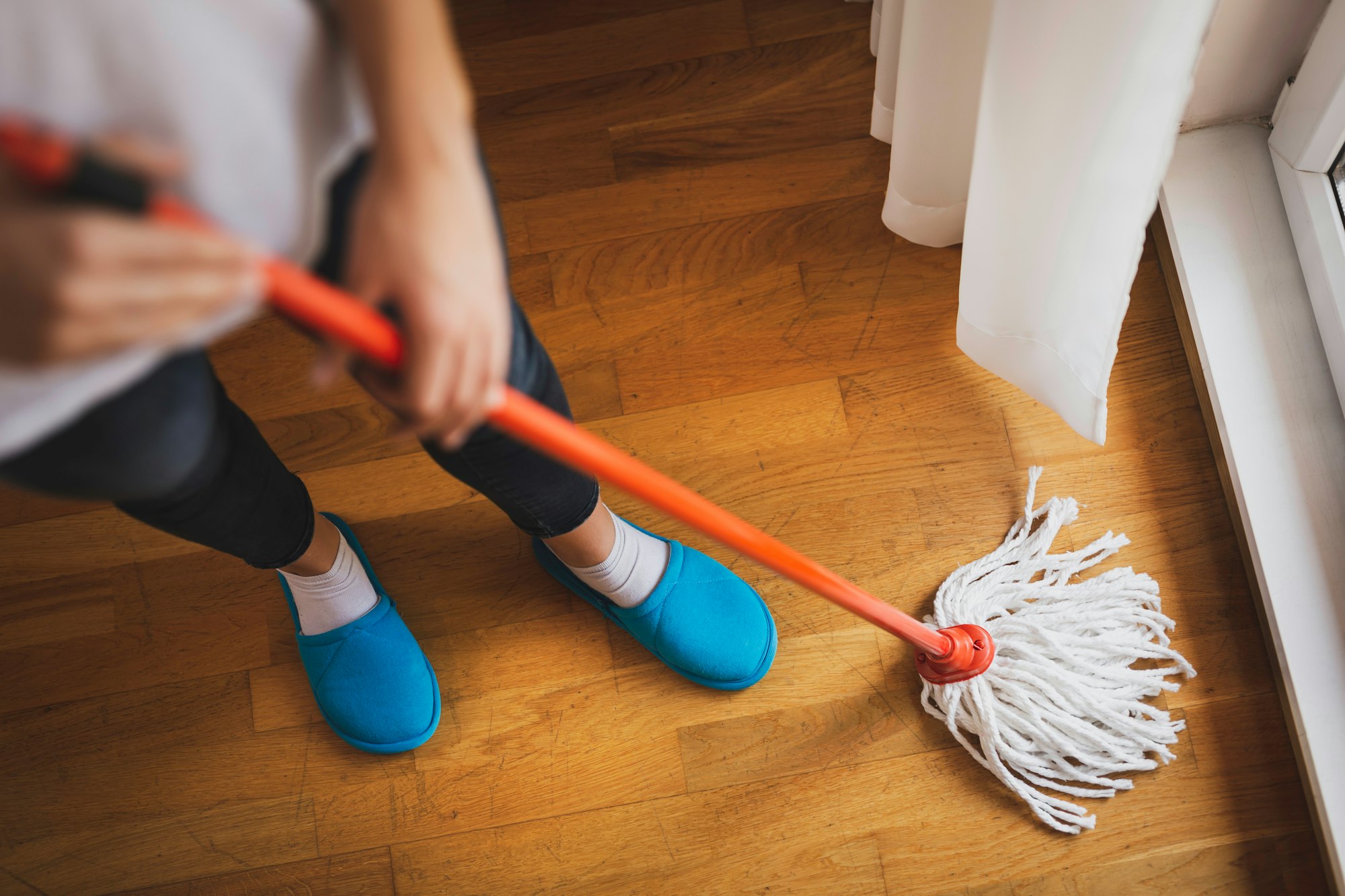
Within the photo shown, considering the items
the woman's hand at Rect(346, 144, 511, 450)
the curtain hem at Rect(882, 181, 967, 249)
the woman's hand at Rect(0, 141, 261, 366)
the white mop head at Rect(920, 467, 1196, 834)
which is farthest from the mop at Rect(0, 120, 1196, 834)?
the woman's hand at Rect(0, 141, 261, 366)

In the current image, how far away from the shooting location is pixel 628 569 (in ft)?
2.82

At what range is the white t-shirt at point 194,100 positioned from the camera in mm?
349

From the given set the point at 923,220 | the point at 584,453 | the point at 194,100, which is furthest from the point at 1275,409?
the point at 194,100

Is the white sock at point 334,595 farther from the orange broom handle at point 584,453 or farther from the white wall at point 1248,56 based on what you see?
the white wall at point 1248,56

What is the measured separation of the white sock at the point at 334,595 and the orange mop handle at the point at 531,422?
0.39m

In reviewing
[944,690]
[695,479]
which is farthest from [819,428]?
[944,690]

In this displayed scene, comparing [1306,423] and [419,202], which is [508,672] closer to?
[419,202]

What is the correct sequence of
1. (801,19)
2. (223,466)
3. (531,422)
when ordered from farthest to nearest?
1. (801,19)
2. (223,466)
3. (531,422)

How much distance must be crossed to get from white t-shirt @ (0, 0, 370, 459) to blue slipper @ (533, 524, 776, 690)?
54cm

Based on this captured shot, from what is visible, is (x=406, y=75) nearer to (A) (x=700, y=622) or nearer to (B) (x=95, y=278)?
(B) (x=95, y=278)

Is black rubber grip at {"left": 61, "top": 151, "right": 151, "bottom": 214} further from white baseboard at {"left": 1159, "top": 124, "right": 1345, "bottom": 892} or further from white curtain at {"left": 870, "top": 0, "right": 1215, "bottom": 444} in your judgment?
white baseboard at {"left": 1159, "top": 124, "right": 1345, "bottom": 892}

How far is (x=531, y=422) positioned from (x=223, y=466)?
274mm

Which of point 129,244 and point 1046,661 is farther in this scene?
point 1046,661

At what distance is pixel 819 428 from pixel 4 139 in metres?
0.77
